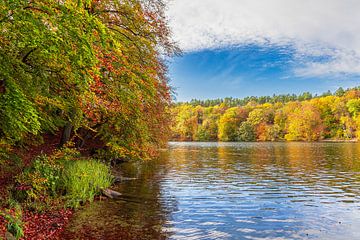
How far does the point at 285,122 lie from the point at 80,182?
114 meters

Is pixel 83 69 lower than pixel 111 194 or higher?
higher

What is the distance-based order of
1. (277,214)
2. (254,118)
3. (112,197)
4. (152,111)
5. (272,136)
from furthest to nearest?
(254,118), (272,136), (152,111), (112,197), (277,214)

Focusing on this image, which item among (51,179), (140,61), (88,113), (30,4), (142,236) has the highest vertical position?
(140,61)

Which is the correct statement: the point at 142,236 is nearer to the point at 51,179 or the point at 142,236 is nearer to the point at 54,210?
the point at 54,210

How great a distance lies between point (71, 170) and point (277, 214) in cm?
→ 890

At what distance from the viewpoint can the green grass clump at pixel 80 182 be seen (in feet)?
44.2

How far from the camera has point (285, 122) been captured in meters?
119

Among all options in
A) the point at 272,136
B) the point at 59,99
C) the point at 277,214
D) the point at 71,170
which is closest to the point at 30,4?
the point at 59,99

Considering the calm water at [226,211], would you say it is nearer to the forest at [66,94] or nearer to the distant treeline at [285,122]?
the forest at [66,94]

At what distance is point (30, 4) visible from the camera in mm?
7637

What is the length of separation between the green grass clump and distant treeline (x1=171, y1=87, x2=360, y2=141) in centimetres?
8174

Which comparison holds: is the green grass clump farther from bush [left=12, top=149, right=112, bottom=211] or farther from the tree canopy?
the tree canopy

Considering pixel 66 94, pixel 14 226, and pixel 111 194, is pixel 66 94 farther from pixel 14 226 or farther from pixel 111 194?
pixel 111 194

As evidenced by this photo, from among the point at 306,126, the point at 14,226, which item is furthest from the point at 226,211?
the point at 306,126
